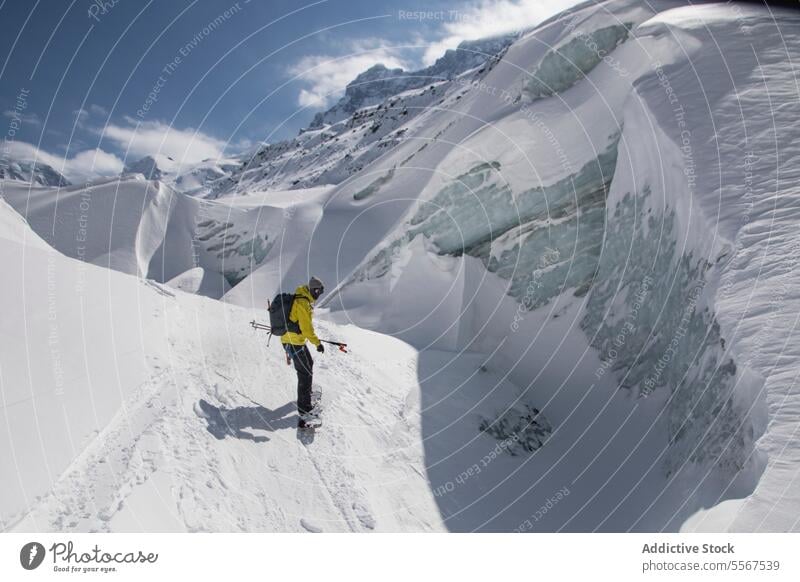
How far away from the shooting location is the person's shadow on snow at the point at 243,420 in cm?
742

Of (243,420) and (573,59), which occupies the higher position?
(573,59)

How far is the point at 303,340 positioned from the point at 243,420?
1.52 m

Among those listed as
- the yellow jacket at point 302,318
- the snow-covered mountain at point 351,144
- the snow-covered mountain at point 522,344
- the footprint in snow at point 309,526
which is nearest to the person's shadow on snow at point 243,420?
the snow-covered mountain at point 522,344

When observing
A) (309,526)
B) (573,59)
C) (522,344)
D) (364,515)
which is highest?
(573,59)

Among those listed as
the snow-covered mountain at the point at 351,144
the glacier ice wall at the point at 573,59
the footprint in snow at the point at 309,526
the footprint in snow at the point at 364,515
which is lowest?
the footprint in snow at the point at 364,515

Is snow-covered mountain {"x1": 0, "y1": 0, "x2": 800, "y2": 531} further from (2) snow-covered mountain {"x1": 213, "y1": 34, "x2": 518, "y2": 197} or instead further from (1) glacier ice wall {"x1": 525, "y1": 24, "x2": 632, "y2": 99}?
(2) snow-covered mountain {"x1": 213, "y1": 34, "x2": 518, "y2": 197}

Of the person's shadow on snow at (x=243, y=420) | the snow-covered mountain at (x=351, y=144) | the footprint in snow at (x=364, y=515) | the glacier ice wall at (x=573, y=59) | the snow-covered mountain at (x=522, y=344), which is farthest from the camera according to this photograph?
the snow-covered mountain at (x=351, y=144)

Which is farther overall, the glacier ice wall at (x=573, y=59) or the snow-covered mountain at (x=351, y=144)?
the snow-covered mountain at (x=351, y=144)

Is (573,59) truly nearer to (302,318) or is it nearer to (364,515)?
(302,318)

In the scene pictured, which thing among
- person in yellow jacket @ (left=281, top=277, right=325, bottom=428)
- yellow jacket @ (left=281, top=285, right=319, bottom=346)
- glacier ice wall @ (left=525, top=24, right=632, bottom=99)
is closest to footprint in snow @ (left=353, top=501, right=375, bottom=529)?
person in yellow jacket @ (left=281, top=277, right=325, bottom=428)

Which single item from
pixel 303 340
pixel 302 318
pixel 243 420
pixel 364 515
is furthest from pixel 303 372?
pixel 364 515

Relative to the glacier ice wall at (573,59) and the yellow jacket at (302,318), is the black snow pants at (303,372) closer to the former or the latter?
the yellow jacket at (302,318)

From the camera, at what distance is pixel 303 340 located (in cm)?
825

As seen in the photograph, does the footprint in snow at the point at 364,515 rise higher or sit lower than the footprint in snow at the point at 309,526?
lower
